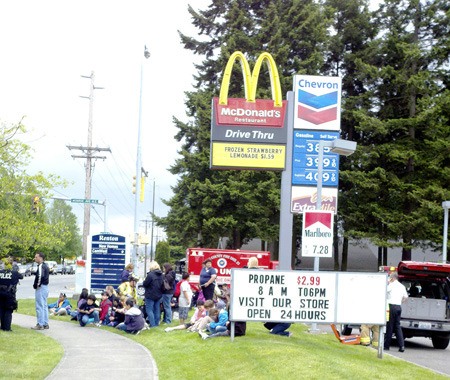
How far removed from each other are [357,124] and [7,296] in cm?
3382

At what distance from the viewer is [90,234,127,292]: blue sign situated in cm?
2973

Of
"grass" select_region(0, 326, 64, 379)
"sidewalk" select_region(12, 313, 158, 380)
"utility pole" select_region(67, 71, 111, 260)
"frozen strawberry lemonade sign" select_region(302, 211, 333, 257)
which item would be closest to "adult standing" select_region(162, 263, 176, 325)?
"sidewalk" select_region(12, 313, 158, 380)

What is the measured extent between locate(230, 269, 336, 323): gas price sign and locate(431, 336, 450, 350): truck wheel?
650 cm

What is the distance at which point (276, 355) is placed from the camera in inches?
525

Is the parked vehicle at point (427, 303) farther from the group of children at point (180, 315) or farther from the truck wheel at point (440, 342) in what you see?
the group of children at point (180, 315)

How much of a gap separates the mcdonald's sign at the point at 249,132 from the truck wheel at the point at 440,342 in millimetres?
6338

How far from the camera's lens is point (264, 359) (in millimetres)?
13078

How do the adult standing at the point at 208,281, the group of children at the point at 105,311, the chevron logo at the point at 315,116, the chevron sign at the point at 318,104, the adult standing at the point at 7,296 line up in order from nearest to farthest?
the adult standing at the point at 7,296
the group of children at the point at 105,311
the adult standing at the point at 208,281
the chevron sign at the point at 318,104
the chevron logo at the point at 315,116

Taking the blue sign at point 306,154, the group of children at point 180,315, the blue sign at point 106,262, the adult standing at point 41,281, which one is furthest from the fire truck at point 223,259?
the adult standing at point 41,281

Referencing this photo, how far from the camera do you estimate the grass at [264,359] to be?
40.4 ft

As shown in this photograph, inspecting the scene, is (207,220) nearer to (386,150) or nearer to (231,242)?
(231,242)

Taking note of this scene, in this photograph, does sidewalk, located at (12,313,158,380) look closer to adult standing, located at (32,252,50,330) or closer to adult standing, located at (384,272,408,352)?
adult standing, located at (32,252,50,330)

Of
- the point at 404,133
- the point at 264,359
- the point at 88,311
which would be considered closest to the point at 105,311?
Answer: the point at 88,311

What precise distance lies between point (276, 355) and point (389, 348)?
6.95 m
